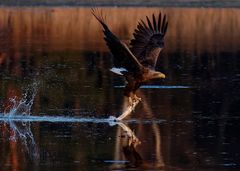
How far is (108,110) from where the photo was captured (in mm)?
17188

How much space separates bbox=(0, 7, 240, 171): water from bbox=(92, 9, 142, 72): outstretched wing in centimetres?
91

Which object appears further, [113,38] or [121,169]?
[113,38]

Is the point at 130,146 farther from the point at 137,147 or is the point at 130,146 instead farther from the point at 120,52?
the point at 120,52

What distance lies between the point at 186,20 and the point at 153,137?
32449 millimetres

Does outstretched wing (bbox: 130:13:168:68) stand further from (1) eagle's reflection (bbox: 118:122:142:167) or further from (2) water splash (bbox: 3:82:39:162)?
(2) water splash (bbox: 3:82:39:162)

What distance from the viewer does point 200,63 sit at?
1073 inches

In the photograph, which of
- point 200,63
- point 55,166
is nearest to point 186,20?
point 200,63

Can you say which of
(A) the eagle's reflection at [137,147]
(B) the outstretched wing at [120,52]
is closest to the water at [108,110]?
(A) the eagle's reflection at [137,147]

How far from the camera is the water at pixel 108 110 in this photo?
502 inches

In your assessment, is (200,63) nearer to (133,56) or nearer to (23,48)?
(23,48)

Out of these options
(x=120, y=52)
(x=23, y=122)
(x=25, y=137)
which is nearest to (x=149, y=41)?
(x=120, y=52)

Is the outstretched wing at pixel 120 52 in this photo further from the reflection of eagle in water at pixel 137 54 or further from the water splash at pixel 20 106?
the water splash at pixel 20 106

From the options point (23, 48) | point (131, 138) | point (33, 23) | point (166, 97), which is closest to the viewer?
point (131, 138)

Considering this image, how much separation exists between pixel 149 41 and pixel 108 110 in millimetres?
1434
